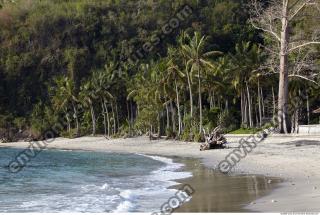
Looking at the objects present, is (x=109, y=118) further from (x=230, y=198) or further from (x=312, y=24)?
(x=230, y=198)

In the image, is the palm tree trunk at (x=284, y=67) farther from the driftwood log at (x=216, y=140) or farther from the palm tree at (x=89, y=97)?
the palm tree at (x=89, y=97)

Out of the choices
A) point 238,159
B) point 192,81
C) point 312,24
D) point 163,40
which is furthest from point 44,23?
point 238,159

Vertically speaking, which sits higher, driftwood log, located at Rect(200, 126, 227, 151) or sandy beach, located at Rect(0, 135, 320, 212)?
driftwood log, located at Rect(200, 126, 227, 151)

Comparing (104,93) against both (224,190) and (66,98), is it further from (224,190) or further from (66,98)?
(224,190)

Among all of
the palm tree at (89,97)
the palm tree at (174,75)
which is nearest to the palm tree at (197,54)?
the palm tree at (174,75)

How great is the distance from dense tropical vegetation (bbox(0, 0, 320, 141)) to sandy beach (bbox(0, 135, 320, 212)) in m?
12.6

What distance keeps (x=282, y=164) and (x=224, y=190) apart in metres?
7.39

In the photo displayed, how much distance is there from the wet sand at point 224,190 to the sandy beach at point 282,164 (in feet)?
1.45

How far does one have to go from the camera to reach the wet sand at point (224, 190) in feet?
49.8

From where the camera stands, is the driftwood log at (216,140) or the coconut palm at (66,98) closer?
the driftwood log at (216,140)

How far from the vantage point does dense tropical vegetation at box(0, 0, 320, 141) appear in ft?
195

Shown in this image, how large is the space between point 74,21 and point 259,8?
80958 millimetres

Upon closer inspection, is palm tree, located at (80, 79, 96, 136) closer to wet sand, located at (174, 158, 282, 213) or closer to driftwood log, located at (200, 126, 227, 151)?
driftwood log, located at (200, 126, 227, 151)

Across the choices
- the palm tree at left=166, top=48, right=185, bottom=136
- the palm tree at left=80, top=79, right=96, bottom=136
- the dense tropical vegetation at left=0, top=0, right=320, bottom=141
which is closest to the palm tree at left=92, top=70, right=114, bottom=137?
the dense tropical vegetation at left=0, top=0, right=320, bottom=141
